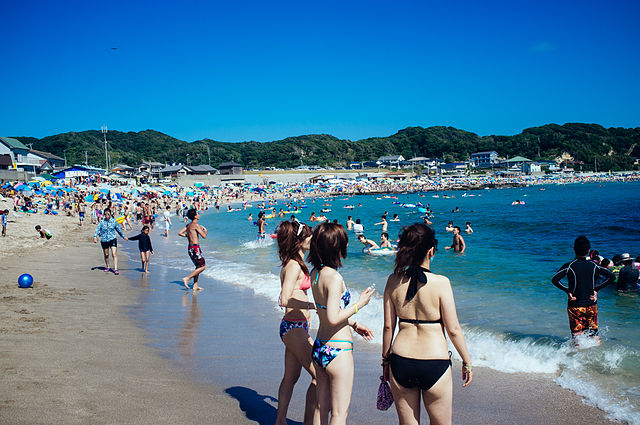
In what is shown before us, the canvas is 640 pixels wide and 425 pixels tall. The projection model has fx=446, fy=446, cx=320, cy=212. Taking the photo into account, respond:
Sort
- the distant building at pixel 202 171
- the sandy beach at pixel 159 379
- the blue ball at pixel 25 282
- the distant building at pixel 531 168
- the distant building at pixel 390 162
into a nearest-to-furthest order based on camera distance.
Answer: the sandy beach at pixel 159 379 → the blue ball at pixel 25 282 → the distant building at pixel 202 171 → the distant building at pixel 531 168 → the distant building at pixel 390 162

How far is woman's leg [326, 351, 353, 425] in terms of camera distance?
2.82 meters

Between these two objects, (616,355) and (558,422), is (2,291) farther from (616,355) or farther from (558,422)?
(616,355)

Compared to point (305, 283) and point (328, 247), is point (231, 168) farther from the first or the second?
point (328, 247)

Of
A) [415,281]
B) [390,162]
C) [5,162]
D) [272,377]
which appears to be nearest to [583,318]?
[272,377]

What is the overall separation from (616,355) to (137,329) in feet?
21.4

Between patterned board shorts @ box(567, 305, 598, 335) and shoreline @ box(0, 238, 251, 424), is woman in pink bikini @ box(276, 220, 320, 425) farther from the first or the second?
patterned board shorts @ box(567, 305, 598, 335)

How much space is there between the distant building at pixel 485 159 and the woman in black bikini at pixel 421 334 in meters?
143

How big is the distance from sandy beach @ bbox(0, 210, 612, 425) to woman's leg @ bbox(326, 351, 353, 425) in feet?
4.09

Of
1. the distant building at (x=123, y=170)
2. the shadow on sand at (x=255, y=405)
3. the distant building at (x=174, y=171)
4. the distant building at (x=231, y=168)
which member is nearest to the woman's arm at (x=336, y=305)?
the shadow on sand at (x=255, y=405)

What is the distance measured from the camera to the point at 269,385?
15.5 feet

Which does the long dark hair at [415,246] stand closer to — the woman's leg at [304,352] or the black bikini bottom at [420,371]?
the black bikini bottom at [420,371]

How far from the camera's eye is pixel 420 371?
98.7 inches

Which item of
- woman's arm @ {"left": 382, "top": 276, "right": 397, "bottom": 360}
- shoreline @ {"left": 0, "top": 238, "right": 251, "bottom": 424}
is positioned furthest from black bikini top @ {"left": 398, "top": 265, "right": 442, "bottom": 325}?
shoreline @ {"left": 0, "top": 238, "right": 251, "bottom": 424}

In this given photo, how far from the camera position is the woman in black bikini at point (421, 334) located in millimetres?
2516
